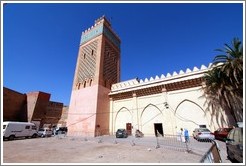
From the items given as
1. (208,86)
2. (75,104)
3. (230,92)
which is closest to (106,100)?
(75,104)

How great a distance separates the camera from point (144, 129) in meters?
20.1

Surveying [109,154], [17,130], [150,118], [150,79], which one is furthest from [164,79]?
[17,130]

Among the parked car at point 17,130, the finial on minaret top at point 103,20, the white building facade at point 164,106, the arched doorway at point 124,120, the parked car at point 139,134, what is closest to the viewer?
the white building facade at point 164,106

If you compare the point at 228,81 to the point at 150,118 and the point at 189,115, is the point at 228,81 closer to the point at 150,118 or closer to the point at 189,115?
the point at 189,115

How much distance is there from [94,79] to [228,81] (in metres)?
16.0

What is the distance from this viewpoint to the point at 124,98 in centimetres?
2297

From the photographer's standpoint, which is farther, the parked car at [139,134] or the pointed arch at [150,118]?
the pointed arch at [150,118]

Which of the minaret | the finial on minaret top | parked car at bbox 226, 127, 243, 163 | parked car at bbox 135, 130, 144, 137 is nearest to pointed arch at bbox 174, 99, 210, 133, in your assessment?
parked car at bbox 135, 130, 144, 137

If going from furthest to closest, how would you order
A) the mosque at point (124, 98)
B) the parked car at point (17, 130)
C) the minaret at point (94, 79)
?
1. the minaret at point (94, 79)
2. the parked car at point (17, 130)
3. the mosque at point (124, 98)

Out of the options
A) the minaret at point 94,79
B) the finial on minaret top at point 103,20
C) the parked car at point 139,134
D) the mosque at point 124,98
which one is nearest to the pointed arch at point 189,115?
the mosque at point 124,98

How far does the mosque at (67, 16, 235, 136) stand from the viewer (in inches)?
682

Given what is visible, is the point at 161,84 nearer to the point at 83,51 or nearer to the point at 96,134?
the point at 96,134

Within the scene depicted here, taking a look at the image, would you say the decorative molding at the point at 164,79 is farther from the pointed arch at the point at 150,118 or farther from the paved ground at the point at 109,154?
the paved ground at the point at 109,154

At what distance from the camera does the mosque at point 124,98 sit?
56.9 feet
